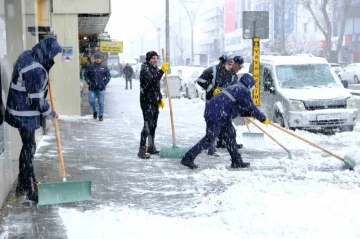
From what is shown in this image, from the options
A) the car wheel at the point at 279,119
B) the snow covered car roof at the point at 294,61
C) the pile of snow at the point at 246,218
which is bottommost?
the pile of snow at the point at 246,218

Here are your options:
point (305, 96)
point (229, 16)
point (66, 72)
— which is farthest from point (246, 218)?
point (229, 16)

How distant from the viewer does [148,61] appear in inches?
355

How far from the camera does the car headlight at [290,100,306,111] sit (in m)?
11.7

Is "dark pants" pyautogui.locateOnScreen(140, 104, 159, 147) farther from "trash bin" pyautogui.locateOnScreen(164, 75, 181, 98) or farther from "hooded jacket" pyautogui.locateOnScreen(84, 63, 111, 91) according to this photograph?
"trash bin" pyautogui.locateOnScreen(164, 75, 181, 98)

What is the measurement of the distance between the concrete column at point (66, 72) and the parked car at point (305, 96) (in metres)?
5.35

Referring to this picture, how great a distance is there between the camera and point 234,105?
800 centimetres

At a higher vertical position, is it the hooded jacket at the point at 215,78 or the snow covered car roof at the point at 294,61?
the snow covered car roof at the point at 294,61

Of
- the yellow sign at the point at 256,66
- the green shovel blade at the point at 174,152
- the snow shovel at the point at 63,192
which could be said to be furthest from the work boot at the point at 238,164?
the yellow sign at the point at 256,66

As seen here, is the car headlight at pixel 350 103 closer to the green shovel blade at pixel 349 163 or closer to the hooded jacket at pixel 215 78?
the hooded jacket at pixel 215 78

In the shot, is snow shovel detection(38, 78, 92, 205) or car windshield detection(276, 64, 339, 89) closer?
snow shovel detection(38, 78, 92, 205)

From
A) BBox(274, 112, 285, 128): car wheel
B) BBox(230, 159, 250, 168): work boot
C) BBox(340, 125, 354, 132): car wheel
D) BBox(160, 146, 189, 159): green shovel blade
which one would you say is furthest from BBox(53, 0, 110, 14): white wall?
BBox(230, 159, 250, 168): work boot

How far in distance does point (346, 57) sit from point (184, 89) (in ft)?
114

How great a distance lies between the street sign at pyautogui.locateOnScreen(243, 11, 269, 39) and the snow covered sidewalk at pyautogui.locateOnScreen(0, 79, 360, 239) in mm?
3495

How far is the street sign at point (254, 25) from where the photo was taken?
42.7 ft
